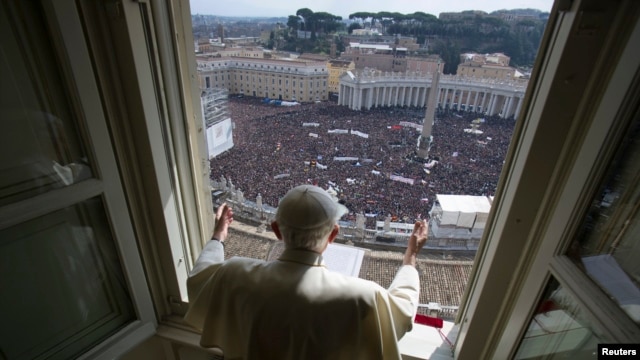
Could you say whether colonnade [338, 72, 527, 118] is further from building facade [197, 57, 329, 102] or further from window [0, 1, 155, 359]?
window [0, 1, 155, 359]

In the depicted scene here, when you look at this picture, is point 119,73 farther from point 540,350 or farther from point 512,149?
point 540,350

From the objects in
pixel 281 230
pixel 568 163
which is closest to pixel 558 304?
pixel 568 163

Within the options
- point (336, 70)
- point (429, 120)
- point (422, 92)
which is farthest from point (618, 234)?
point (429, 120)

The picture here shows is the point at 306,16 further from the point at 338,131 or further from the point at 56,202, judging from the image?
the point at 338,131

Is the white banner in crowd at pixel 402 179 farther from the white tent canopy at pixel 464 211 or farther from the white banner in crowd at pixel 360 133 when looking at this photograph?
the white tent canopy at pixel 464 211

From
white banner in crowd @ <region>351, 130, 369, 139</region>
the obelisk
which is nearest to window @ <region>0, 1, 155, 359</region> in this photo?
the obelisk

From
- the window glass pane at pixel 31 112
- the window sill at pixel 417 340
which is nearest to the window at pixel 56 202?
the window glass pane at pixel 31 112

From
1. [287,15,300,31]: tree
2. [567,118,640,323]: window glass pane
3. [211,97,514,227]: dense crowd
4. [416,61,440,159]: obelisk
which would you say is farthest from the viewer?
[211,97,514,227]: dense crowd
